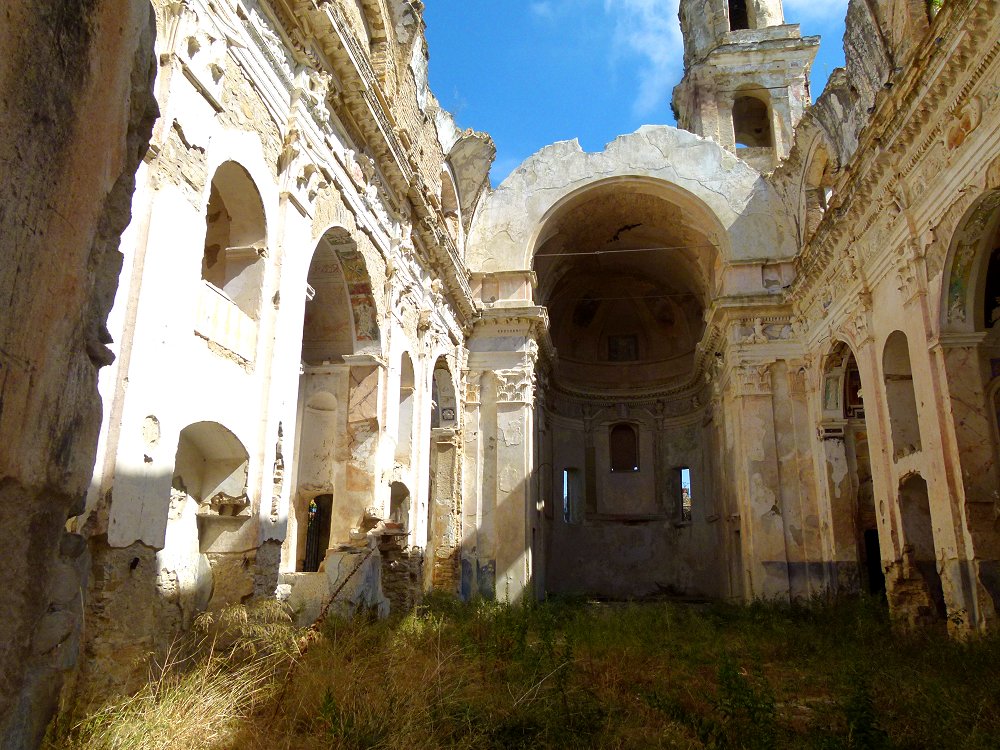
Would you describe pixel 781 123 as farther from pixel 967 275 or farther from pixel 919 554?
pixel 919 554

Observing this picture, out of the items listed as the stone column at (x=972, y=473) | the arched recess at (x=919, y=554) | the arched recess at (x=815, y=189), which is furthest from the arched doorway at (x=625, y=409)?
the stone column at (x=972, y=473)

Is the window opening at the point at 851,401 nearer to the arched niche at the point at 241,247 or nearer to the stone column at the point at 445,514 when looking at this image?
the stone column at the point at 445,514

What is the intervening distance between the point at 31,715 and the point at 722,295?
15.2m

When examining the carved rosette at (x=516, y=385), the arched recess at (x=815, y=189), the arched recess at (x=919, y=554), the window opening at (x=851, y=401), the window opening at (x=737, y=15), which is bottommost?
the arched recess at (x=919, y=554)

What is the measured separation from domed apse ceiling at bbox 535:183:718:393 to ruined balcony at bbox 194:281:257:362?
11.2 meters

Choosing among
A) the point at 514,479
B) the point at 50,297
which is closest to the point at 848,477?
the point at 514,479

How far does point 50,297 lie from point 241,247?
5.76 metres

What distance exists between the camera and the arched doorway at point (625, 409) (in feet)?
63.2

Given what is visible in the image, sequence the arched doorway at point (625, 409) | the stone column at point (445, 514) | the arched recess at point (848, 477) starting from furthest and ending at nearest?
Answer: the arched doorway at point (625, 409)
the stone column at point (445, 514)
the arched recess at point (848, 477)

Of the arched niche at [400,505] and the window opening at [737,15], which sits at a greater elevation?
the window opening at [737,15]

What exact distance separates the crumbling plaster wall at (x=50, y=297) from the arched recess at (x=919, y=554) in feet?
35.7

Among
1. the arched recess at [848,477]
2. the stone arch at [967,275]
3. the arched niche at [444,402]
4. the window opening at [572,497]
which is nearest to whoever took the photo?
the stone arch at [967,275]

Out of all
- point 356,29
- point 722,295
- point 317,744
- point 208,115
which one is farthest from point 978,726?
point 722,295

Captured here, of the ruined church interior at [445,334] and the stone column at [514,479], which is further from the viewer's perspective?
the stone column at [514,479]
